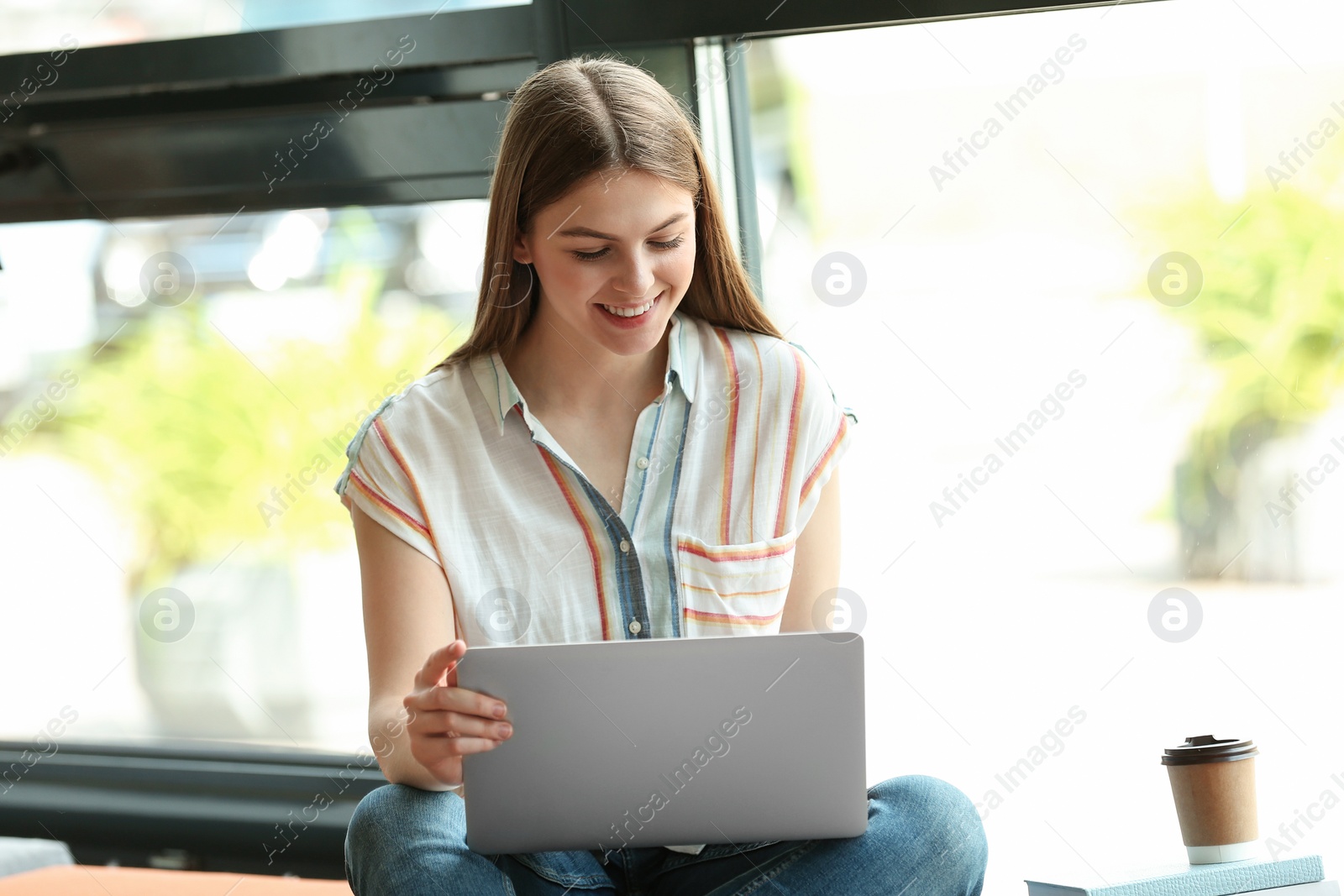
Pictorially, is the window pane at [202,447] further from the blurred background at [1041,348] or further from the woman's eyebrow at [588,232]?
the woman's eyebrow at [588,232]

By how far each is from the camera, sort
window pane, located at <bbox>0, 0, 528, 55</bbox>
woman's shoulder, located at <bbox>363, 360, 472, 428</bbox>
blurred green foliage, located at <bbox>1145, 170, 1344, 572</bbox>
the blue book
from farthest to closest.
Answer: window pane, located at <bbox>0, 0, 528, 55</bbox> → blurred green foliage, located at <bbox>1145, 170, 1344, 572</bbox> → woman's shoulder, located at <bbox>363, 360, 472, 428</bbox> → the blue book

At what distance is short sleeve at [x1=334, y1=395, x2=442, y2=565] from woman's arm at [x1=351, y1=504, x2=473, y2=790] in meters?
0.01

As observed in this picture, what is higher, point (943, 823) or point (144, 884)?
point (943, 823)

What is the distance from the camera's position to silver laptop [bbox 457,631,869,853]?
1116 mm

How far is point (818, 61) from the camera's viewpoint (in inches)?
77.4

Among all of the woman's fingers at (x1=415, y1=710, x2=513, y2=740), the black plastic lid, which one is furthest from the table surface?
the black plastic lid

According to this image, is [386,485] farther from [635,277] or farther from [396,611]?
[635,277]

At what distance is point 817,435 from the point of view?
1562 millimetres

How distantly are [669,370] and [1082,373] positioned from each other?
781 millimetres

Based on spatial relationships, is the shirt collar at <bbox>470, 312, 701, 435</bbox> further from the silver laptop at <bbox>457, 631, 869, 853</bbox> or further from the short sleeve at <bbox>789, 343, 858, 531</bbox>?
the silver laptop at <bbox>457, 631, 869, 853</bbox>

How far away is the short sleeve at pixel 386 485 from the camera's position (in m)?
1.42

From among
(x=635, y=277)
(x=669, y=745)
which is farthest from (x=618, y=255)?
(x=669, y=745)

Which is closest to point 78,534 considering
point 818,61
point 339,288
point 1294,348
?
point 339,288

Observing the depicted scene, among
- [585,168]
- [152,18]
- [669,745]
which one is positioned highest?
[152,18]
